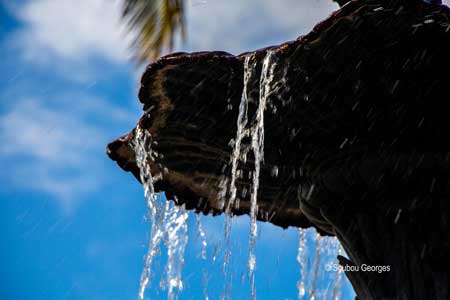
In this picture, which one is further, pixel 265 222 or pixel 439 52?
pixel 265 222

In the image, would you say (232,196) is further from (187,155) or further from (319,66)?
(319,66)

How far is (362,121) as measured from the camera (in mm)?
5223

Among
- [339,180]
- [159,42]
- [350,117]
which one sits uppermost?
[159,42]

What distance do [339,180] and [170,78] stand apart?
1.61 metres

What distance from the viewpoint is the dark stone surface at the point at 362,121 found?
466 cm

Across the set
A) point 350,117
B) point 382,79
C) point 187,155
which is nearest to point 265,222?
point 187,155

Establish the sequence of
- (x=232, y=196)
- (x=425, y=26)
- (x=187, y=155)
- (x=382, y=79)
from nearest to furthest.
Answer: (x=425, y=26) → (x=382, y=79) → (x=187, y=155) → (x=232, y=196)

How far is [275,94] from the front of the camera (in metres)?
5.20

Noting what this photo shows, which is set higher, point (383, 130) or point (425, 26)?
point (425, 26)

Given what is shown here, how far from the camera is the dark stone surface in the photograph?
466 centimetres

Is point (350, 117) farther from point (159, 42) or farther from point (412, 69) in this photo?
point (159, 42)

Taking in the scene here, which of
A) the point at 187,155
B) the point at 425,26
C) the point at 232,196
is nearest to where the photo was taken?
the point at 425,26

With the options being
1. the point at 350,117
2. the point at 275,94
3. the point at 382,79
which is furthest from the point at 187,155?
the point at 382,79

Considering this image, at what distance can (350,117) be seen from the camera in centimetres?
522
